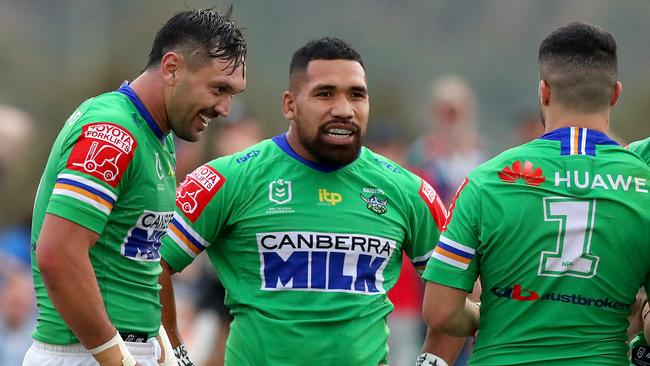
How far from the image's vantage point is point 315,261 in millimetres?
6434

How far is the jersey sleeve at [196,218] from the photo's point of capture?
654 centimetres

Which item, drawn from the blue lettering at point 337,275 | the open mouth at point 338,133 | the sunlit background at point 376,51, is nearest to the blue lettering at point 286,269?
the blue lettering at point 337,275

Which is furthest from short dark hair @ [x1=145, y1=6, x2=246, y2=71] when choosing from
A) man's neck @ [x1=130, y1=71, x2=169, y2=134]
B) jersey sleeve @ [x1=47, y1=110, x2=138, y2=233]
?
jersey sleeve @ [x1=47, y1=110, x2=138, y2=233]

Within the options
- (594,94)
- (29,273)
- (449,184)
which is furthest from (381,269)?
(449,184)

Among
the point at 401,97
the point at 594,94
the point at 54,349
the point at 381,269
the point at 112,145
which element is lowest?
the point at 54,349

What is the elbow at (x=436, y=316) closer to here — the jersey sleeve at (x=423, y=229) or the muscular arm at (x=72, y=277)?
the jersey sleeve at (x=423, y=229)

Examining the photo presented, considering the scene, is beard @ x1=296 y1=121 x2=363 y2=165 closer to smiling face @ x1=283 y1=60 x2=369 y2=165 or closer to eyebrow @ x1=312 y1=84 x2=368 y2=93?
smiling face @ x1=283 y1=60 x2=369 y2=165

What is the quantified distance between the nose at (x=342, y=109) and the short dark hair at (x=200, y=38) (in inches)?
26.1

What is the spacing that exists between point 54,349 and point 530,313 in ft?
7.11

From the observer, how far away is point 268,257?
6.48m

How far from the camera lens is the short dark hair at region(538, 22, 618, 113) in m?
5.68

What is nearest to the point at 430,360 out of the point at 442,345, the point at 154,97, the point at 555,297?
A: the point at 442,345

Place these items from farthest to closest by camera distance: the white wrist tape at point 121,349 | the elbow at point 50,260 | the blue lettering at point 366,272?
the blue lettering at point 366,272
the white wrist tape at point 121,349
the elbow at point 50,260

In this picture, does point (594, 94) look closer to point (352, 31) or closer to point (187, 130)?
point (187, 130)
